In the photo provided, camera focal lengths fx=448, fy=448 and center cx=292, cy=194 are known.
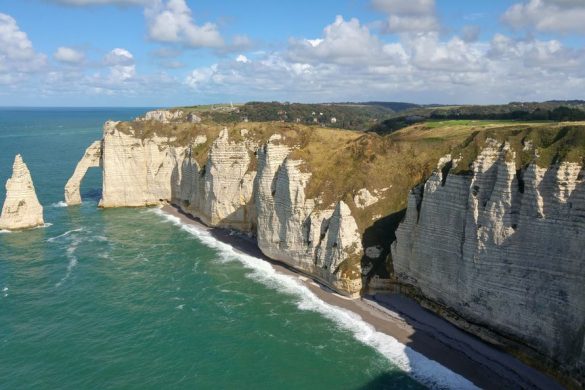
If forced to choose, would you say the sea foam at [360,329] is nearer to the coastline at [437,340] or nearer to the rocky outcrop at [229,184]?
the coastline at [437,340]

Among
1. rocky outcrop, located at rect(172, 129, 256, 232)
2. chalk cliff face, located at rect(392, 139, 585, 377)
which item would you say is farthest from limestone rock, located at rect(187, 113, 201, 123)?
chalk cliff face, located at rect(392, 139, 585, 377)

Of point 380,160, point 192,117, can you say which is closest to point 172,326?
point 380,160

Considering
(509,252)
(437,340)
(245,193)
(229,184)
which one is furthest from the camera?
(229,184)

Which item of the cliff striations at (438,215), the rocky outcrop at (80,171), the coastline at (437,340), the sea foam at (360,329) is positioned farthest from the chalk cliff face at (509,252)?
the rocky outcrop at (80,171)

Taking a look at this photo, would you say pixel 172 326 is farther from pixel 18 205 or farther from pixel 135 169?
pixel 135 169

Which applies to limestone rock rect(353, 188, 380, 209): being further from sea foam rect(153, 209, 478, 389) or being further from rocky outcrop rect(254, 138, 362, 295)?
sea foam rect(153, 209, 478, 389)

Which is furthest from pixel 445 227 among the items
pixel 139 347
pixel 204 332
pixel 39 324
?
pixel 39 324
